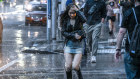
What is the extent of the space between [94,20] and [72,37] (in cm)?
375

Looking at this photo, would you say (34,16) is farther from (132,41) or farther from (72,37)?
(132,41)

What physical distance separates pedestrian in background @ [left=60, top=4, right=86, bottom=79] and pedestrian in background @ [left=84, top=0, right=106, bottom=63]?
3487 millimetres

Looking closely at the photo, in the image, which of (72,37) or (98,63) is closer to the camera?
(72,37)

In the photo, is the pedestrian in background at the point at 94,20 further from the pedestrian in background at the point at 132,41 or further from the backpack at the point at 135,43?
the backpack at the point at 135,43

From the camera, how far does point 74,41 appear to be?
25.1 ft

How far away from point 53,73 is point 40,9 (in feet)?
72.4

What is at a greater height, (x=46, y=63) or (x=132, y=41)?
(x=132, y=41)

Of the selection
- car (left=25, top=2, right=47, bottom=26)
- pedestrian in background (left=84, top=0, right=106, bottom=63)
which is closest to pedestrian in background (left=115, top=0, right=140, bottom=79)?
pedestrian in background (left=84, top=0, right=106, bottom=63)

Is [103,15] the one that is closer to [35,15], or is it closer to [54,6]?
[54,6]

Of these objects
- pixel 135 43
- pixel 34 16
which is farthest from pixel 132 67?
pixel 34 16

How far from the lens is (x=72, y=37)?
764 centimetres

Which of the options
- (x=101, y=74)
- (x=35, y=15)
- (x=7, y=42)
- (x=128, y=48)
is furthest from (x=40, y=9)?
(x=128, y=48)

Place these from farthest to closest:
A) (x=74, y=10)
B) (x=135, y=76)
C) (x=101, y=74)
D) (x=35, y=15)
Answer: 1. (x=35, y=15)
2. (x=101, y=74)
3. (x=74, y=10)
4. (x=135, y=76)

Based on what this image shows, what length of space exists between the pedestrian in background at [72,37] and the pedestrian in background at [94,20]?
3487 millimetres
